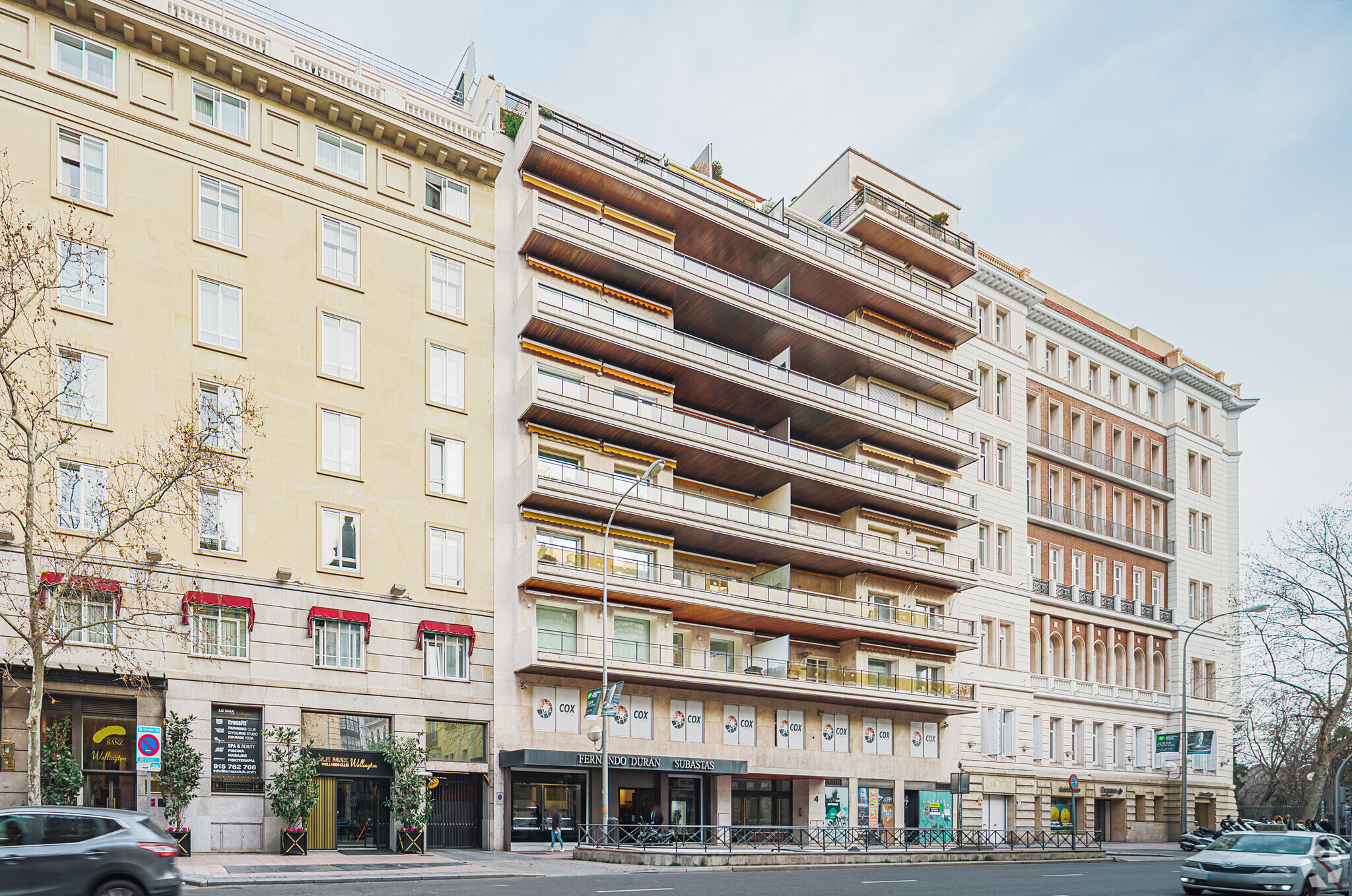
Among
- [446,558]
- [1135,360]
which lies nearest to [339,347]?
[446,558]

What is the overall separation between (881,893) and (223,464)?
18.2 meters

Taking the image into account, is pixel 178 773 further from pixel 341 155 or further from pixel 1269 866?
pixel 1269 866

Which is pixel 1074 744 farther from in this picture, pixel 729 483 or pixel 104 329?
pixel 104 329

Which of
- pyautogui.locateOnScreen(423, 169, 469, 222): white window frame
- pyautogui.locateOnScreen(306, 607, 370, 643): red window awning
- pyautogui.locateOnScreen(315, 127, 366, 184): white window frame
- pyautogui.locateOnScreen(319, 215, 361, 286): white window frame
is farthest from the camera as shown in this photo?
pyautogui.locateOnScreen(423, 169, 469, 222): white window frame

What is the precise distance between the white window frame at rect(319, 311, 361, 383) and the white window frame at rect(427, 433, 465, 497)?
3.47 m

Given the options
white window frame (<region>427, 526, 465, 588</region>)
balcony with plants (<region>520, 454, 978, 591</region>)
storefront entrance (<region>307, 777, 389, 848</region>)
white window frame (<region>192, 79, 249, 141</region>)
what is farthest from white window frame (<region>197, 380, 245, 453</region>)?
storefront entrance (<region>307, 777, 389, 848</region>)

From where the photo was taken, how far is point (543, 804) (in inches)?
1497

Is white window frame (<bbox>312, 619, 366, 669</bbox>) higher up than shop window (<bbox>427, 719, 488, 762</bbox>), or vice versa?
white window frame (<bbox>312, 619, 366, 669</bbox>)

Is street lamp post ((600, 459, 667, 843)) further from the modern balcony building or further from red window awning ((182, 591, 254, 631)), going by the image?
red window awning ((182, 591, 254, 631))

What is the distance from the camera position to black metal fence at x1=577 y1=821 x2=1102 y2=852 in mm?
32469

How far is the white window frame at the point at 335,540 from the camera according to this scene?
34844 millimetres

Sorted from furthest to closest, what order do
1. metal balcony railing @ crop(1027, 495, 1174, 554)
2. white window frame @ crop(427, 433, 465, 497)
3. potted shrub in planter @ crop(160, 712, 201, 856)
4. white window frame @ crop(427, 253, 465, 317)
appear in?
metal balcony railing @ crop(1027, 495, 1174, 554), white window frame @ crop(427, 253, 465, 317), white window frame @ crop(427, 433, 465, 497), potted shrub in planter @ crop(160, 712, 201, 856)

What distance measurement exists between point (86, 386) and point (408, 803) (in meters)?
15.3

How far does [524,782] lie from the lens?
37.7 m
